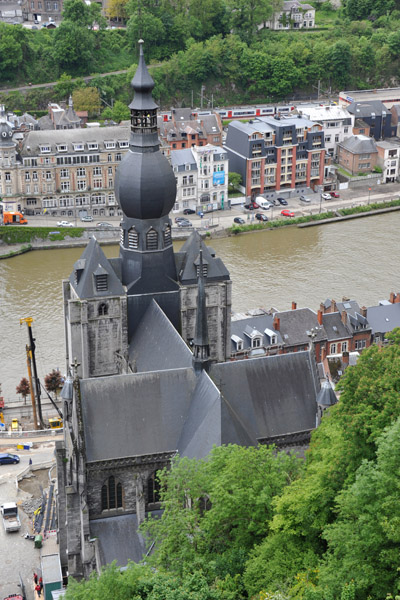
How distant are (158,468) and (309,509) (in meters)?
11.8

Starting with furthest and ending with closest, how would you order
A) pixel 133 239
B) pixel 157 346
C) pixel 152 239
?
pixel 133 239, pixel 152 239, pixel 157 346

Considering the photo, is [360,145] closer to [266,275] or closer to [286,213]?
[286,213]

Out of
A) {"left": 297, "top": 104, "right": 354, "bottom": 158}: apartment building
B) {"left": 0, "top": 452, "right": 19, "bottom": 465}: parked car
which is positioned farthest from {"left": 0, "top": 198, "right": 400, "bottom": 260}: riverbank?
{"left": 0, "top": 452, "right": 19, "bottom": 465}: parked car

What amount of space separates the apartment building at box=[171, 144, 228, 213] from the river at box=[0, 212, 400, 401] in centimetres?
931

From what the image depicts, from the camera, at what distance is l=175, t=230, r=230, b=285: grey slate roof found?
62.3 m

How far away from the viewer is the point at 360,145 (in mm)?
137375

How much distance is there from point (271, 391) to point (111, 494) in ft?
32.6

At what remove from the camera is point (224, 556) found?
4194cm

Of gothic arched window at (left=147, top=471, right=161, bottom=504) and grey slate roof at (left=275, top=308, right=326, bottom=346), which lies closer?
gothic arched window at (left=147, top=471, right=161, bottom=504)

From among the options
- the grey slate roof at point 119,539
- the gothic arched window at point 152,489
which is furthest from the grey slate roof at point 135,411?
the grey slate roof at point 119,539

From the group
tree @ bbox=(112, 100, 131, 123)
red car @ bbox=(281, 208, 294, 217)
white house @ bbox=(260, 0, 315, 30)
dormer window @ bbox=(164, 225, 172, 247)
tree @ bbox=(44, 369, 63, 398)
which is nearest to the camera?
dormer window @ bbox=(164, 225, 172, 247)

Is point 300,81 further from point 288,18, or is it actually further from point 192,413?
point 192,413

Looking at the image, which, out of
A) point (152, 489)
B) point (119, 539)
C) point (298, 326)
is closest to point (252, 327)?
point (298, 326)

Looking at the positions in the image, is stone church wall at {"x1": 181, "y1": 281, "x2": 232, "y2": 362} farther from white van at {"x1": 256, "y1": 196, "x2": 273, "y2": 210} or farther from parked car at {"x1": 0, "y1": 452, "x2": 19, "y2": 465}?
white van at {"x1": 256, "y1": 196, "x2": 273, "y2": 210}
